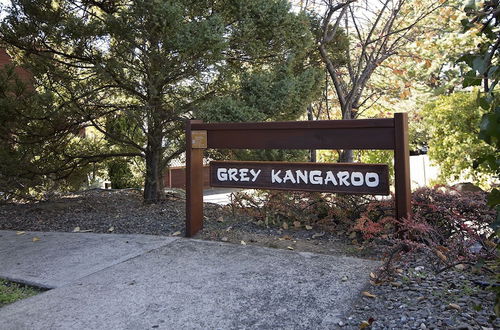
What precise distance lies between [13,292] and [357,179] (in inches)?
131

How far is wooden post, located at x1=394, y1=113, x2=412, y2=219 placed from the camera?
4.25 meters

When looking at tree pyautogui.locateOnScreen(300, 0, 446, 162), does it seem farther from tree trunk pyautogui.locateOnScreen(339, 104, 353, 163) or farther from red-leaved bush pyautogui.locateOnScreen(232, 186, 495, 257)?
red-leaved bush pyautogui.locateOnScreen(232, 186, 495, 257)

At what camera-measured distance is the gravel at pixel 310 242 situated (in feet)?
8.69

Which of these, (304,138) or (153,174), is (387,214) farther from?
(153,174)

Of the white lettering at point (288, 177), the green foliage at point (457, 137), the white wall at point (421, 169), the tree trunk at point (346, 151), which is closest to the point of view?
the white lettering at point (288, 177)

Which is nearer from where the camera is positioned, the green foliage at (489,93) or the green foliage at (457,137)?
the green foliage at (489,93)

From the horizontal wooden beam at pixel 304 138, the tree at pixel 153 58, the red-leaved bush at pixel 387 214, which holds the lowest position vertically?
the red-leaved bush at pixel 387 214

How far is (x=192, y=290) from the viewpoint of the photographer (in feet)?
11.3

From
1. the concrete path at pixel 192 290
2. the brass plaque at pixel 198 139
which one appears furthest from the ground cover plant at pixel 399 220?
the brass plaque at pixel 198 139

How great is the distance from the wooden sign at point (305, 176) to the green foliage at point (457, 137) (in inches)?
205

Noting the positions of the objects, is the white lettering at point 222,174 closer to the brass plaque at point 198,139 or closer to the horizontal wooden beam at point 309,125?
the brass plaque at point 198,139

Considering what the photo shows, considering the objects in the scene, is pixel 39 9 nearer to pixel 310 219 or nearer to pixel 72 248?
pixel 72 248

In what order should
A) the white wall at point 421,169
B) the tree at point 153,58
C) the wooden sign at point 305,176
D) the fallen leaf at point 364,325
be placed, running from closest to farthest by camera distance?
the fallen leaf at point 364,325 → the wooden sign at point 305,176 → the tree at point 153,58 → the white wall at point 421,169

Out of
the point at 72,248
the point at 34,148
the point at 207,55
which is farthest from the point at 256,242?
the point at 34,148
